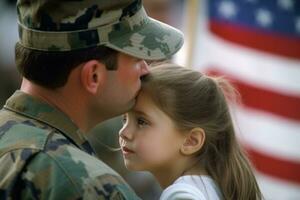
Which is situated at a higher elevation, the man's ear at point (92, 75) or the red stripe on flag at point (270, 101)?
the man's ear at point (92, 75)

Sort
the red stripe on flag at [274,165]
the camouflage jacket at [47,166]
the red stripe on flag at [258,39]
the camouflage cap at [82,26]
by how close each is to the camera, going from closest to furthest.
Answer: the camouflage jacket at [47,166] < the camouflage cap at [82,26] < the red stripe on flag at [274,165] < the red stripe on flag at [258,39]

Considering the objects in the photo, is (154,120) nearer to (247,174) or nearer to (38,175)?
(247,174)

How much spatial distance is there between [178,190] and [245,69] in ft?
11.0

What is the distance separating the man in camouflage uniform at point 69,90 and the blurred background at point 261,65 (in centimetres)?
350

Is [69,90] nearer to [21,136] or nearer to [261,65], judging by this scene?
[21,136]

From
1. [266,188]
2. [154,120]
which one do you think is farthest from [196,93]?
[266,188]

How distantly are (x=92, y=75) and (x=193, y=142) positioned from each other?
748 mm

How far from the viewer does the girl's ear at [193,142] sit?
13.7 ft

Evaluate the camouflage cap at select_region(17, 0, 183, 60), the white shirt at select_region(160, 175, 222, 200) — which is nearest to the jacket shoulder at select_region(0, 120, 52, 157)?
the camouflage cap at select_region(17, 0, 183, 60)

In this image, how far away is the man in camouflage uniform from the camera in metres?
3.28

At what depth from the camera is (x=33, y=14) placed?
354 centimetres

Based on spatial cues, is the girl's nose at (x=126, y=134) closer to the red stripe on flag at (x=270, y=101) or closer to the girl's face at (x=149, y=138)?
the girl's face at (x=149, y=138)

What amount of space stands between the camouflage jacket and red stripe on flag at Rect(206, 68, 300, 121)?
379 centimetres

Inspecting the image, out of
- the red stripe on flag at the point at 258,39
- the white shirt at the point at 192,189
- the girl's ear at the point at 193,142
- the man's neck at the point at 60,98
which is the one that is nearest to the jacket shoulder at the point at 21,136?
the man's neck at the point at 60,98
